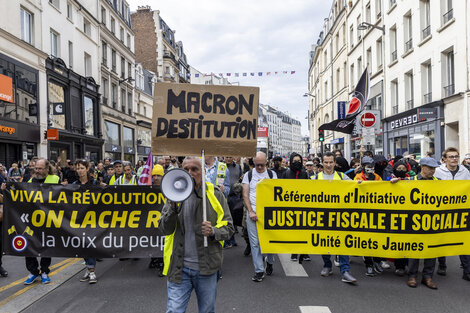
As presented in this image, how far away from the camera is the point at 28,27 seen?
1972cm

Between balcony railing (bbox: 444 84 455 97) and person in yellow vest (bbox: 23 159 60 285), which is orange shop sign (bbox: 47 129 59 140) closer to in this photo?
person in yellow vest (bbox: 23 159 60 285)

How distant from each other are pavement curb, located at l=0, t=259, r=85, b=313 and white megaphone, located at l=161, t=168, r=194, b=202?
282 cm

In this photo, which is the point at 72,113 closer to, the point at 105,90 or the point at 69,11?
the point at 69,11

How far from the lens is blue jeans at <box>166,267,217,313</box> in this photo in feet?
9.73

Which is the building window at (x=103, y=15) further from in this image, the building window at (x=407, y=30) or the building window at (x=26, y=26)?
the building window at (x=407, y=30)

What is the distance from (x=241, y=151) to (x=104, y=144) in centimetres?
2763

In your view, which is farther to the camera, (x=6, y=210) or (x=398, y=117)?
(x=398, y=117)

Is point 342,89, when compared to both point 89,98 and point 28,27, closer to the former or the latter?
point 89,98

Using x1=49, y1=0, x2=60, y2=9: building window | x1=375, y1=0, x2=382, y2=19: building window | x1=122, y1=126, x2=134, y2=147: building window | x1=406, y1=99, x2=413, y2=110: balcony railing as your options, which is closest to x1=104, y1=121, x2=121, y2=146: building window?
x1=122, y1=126, x2=134, y2=147: building window

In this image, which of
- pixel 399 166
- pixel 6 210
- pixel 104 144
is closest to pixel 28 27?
pixel 104 144

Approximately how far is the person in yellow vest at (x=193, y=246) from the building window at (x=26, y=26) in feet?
65.1

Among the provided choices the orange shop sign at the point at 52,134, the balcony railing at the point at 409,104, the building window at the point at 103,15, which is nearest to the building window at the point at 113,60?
the building window at the point at 103,15

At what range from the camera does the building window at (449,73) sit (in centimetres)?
1640

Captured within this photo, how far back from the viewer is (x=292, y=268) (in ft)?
19.8
